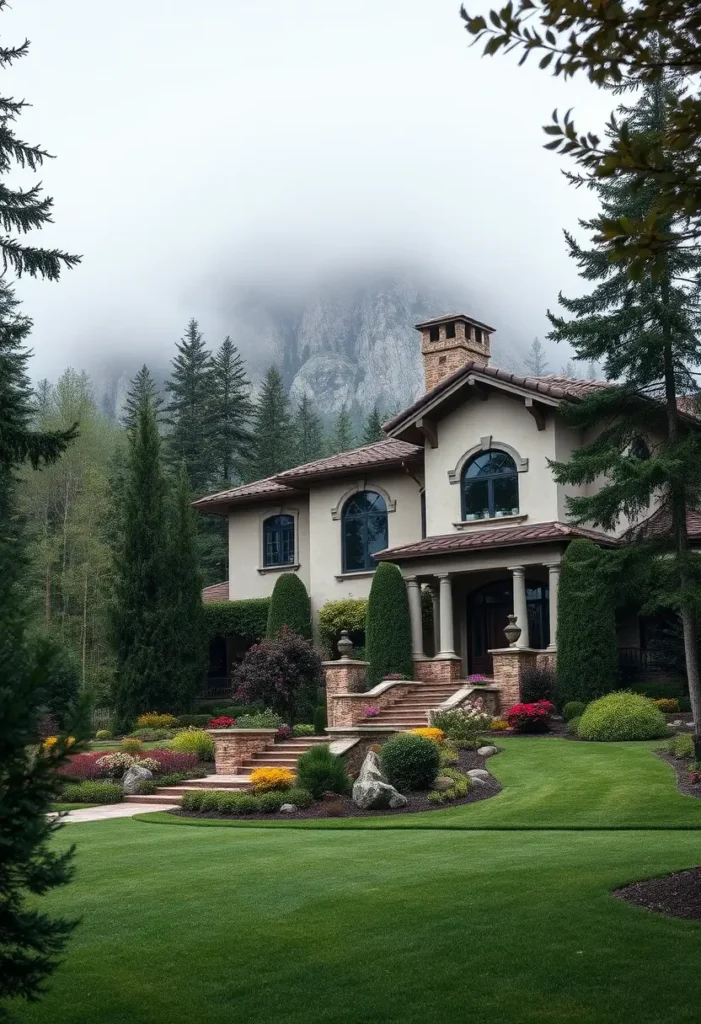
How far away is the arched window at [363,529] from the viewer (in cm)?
3219

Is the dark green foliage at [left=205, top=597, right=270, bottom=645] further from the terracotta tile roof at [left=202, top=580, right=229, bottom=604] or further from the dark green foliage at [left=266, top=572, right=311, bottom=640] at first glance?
the terracotta tile roof at [left=202, top=580, right=229, bottom=604]

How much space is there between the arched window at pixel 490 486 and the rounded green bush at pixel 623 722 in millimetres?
7244

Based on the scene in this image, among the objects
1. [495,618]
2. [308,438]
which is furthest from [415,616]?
[308,438]

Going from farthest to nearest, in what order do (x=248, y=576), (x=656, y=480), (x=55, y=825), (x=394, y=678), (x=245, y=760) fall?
(x=248, y=576), (x=394, y=678), (x=245, y=760), (x=656, y=480), (x=55, y=825)

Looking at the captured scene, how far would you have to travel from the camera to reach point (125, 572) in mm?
31938

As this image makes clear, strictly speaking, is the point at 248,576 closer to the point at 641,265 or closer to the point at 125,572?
the point at 125,572

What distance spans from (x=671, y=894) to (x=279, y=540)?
26712 mm

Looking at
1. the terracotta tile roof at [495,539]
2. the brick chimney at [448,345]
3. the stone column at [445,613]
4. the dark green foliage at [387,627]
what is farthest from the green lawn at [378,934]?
the brick chimney at [448,345]

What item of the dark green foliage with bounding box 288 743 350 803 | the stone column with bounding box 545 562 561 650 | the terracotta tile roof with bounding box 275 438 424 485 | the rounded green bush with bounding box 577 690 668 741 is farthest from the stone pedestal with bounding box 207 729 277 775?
the terracotta tile roof with bounding box 275 438 424 485

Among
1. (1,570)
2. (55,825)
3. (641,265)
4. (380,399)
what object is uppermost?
(380,399)

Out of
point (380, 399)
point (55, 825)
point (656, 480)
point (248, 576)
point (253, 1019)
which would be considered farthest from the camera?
point (380, 399)

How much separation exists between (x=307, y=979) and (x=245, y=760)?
14535mm

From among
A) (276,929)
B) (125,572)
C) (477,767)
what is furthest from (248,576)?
(276,929)

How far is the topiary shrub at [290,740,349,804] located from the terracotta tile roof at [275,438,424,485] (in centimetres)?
1372
